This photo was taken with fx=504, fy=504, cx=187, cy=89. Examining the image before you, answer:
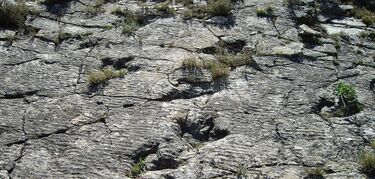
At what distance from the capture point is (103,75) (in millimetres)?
8031

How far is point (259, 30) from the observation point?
9.68 metres

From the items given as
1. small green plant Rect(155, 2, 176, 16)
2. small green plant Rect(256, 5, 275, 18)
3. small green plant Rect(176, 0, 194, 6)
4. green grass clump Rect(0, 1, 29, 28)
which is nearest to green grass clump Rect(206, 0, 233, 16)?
small green plant Rect(176, 0, 194, 6)

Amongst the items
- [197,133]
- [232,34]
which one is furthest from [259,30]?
[197,133]

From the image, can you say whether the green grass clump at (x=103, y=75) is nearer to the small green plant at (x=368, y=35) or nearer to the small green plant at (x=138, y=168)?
the small green plant at (x=138, y=168)

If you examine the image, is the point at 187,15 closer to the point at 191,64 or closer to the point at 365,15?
the point at 191,64

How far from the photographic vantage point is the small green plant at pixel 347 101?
297 inches

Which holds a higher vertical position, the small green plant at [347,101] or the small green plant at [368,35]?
the small green plant at [368,35]

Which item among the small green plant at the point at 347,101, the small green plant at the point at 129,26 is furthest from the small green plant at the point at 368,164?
the small green plant at the point at 129,26

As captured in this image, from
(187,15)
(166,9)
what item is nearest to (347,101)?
(187,15)

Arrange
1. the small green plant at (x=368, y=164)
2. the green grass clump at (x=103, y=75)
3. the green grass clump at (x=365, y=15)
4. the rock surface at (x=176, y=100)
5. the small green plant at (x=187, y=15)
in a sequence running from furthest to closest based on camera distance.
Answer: the green grass clump at (x=365, y=15)
the small green plant at (x=187, y=15)
the green grass clump at (x=103, y=75)
the rock surface at (x=176, y=100)
the small green plant at (x=368, y=164)

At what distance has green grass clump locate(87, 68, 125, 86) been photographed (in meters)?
7.95

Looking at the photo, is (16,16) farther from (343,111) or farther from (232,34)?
(343,111)

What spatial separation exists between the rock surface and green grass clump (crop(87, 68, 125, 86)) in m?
0.13

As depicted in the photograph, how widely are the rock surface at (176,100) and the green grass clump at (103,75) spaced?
0.42 feet
